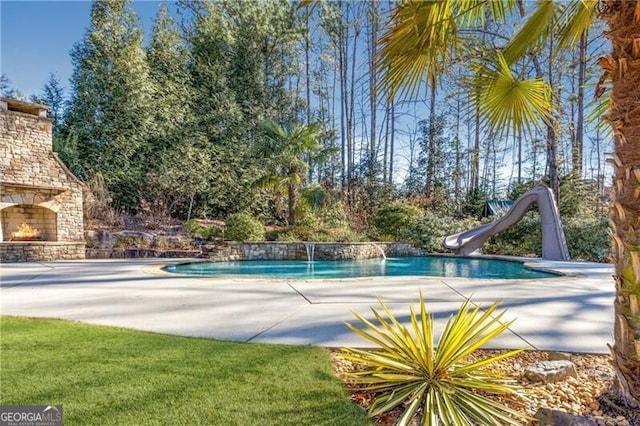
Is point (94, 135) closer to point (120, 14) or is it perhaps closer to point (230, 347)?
point (120, 14)

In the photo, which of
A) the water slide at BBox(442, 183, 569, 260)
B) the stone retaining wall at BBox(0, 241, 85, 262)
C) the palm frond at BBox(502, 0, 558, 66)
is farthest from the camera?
the water slide at BBox(442, 183, 569, 260)

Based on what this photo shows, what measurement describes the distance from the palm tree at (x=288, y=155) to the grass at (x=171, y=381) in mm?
10817

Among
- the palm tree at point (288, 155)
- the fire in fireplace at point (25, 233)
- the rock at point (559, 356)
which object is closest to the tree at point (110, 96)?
the fire in fireplace at point (25, 233)

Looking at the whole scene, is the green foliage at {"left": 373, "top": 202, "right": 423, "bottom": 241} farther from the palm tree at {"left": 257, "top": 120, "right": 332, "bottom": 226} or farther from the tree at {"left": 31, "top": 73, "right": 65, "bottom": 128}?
the tree at {"left": 31, "top": 73, "right": 65, "bottom": 128}

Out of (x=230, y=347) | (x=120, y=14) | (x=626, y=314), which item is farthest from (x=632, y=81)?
(x=120, y=14)

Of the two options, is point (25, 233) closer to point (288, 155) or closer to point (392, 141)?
point (288, 155)

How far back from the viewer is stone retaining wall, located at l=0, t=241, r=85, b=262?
401 inches

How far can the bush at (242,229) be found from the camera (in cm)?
A: 1273

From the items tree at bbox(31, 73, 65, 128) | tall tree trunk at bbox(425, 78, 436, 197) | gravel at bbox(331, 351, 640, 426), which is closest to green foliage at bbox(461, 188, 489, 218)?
tall tree trunk at bbox(425, 78, 436, 197)

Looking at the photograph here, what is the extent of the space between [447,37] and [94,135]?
15.4 metres

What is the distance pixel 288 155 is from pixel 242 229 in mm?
3253

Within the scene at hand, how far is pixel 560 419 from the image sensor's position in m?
1.82

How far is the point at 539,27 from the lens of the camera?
3.04m

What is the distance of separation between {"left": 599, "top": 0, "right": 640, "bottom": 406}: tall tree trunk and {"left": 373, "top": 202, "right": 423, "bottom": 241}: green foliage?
12578 mm
